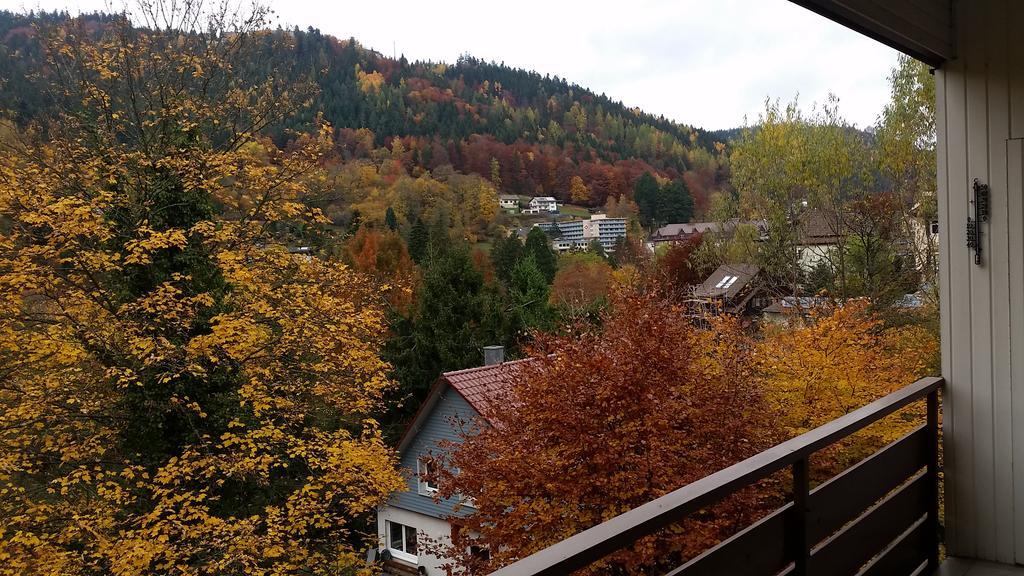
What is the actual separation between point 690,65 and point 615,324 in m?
45.7

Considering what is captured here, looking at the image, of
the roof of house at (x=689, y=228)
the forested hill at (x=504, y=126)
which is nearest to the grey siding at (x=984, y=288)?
the roof of house at (x=689, y=228)

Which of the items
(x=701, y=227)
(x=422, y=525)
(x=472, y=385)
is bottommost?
(x=422, y=525)

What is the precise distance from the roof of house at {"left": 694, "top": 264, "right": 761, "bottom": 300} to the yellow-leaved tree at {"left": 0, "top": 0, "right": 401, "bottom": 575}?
32.2 ft

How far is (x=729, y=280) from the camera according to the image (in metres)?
18.5

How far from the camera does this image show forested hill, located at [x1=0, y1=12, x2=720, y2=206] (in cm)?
3030

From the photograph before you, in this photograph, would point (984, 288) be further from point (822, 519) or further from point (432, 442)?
point (432, 442)

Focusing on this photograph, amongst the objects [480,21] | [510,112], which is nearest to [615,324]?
[510,112]

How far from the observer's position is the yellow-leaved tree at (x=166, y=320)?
7629mm

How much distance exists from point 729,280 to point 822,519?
17.4 m

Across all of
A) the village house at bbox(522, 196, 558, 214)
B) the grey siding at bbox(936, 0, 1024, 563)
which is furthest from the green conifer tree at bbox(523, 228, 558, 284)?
the grey siding at bbox(936, 0, 1024, 563)

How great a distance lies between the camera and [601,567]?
6.29 meters

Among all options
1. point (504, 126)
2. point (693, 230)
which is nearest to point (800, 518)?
point (693, 230)

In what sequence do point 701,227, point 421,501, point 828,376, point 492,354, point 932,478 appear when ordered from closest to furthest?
point 932,478, point 828,376, point 421,501, point 492,354, point 701,227

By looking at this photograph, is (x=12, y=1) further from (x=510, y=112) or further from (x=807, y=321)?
(x=510, y=112)
